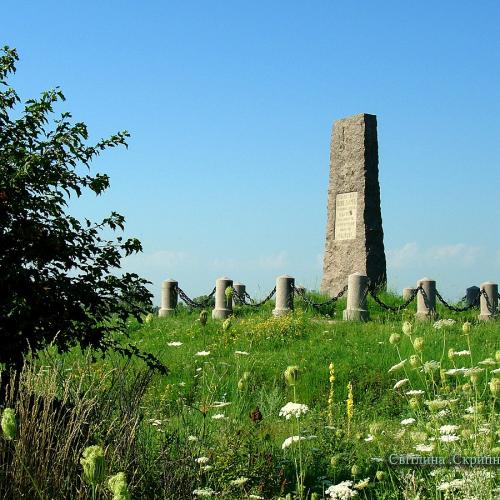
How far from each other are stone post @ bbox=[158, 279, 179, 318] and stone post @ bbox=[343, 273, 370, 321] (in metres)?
5.32

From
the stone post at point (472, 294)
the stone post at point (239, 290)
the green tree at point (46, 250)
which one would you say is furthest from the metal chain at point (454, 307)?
the green tree at point (46, 250)

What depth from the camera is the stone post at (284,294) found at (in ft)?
57.3

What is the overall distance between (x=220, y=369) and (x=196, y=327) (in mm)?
4661

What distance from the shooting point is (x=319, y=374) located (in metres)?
10.7

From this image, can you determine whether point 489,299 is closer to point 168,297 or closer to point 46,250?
point 168,297

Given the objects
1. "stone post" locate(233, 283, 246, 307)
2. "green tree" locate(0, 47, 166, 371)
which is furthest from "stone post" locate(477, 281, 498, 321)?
"green tree" locate(0, 47, 166, 371)

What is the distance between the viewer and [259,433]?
5.78m

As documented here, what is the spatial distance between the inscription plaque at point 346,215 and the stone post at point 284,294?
123 inches

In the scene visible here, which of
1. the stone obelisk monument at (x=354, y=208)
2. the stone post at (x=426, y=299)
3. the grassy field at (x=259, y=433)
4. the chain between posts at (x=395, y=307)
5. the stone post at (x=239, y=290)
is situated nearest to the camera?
the grassy field at (x=259, y=433)

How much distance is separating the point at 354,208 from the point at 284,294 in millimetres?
3720

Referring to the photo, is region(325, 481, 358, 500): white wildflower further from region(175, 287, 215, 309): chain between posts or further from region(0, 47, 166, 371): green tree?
region(175, 287, 215, 309): chain between posts

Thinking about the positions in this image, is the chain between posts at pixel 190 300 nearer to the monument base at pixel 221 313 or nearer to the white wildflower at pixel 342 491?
the monument base at pixel 221 313

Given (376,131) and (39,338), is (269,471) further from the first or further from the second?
(376,131)

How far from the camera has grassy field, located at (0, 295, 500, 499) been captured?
4457 millimetres
